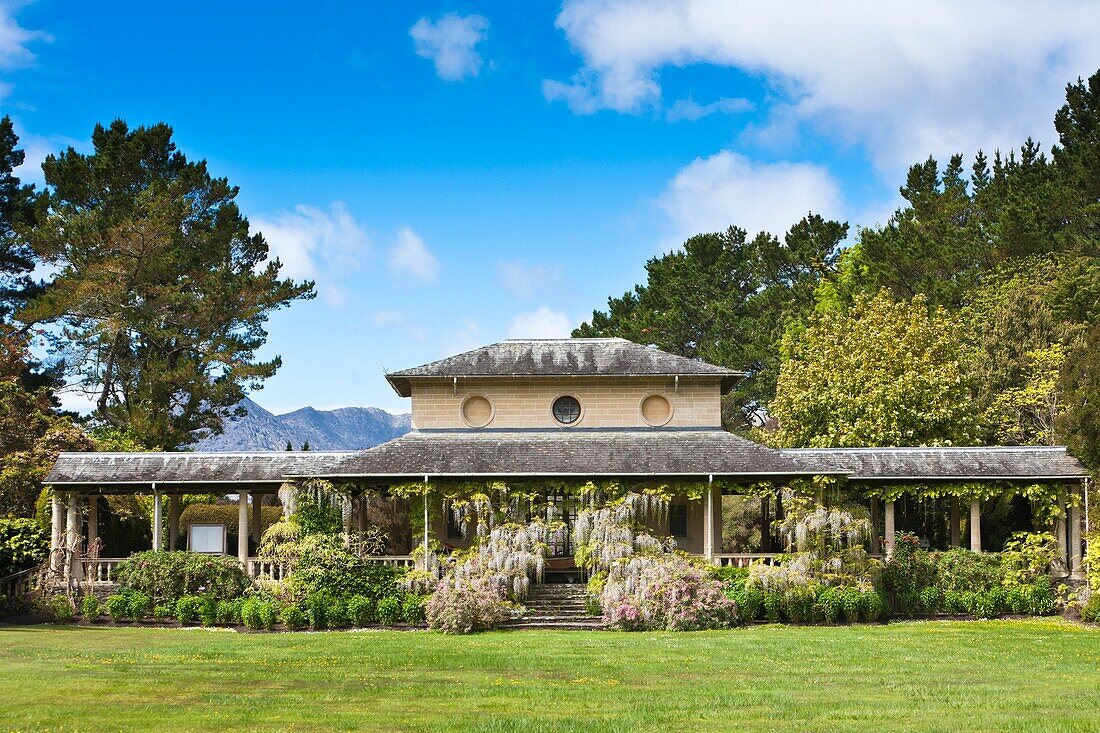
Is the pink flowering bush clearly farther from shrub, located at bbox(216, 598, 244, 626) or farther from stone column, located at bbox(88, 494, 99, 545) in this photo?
stone column, located at bbox(88, 494, 99, 545)

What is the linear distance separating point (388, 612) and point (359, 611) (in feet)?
2.04

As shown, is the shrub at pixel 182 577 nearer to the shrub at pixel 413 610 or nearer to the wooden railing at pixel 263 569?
the wooden railing at pixel 263 569

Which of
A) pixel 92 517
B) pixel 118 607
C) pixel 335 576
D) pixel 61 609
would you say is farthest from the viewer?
Answer: pixel 92 517

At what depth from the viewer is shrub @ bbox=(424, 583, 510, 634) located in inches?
933

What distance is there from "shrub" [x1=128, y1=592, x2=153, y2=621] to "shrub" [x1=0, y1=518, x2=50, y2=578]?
133 inches

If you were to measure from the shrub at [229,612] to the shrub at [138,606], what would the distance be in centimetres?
176

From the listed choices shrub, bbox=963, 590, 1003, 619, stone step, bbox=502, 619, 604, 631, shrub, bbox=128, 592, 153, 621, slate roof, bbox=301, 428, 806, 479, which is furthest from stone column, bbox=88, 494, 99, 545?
shrub, bbox=963, 590, 1003, 619

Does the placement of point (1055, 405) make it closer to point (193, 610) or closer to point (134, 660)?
point (193, 610)


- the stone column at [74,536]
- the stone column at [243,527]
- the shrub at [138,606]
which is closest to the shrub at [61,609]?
the stone column at [74,536]

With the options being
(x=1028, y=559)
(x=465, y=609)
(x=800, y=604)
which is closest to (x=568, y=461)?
(x=465, y=609)

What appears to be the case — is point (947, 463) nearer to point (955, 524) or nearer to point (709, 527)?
point (955, 524)

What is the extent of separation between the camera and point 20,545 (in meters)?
27.2

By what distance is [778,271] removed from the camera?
59.6 m

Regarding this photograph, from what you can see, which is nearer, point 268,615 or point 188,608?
point 268,615
